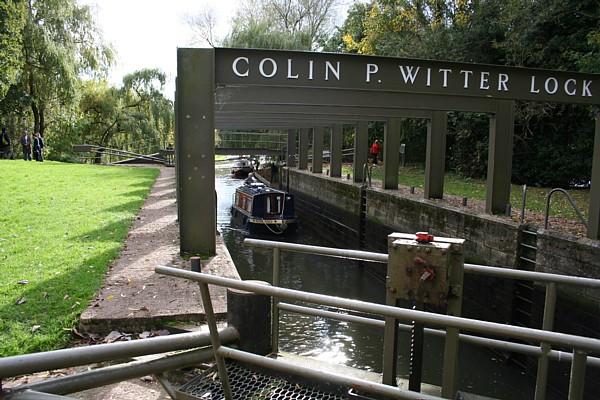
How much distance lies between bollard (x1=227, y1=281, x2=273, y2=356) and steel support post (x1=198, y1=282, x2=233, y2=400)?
1.48 feet

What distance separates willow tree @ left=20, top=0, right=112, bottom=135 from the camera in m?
25.7

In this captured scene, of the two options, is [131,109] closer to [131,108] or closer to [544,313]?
[131,108]

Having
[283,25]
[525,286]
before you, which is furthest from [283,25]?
[525,286]

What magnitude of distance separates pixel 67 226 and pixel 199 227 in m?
3.36

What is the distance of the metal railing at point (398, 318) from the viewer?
2010 mm

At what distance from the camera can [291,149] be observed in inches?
1264

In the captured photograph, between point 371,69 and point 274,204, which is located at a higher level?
point 371,69

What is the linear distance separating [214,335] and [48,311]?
292 centimetres

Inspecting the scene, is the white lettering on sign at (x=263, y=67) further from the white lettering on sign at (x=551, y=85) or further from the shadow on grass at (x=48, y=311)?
the white lettering on sign at (x=551, y=85)

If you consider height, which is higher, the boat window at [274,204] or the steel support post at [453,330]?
the steel support post at [453,330]

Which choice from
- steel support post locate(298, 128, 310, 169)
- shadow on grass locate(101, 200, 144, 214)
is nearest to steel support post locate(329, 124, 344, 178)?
steel support post locate(298, 128, 310, 169)

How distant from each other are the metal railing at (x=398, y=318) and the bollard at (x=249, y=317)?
0.48 metres

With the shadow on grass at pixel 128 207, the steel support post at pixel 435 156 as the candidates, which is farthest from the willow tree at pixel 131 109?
the steel support post at pixel 435 156

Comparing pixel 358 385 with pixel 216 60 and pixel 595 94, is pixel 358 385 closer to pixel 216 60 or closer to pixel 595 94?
pixel 216 60
